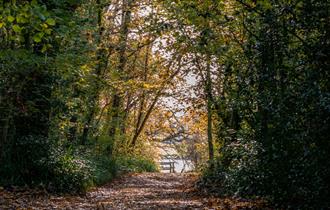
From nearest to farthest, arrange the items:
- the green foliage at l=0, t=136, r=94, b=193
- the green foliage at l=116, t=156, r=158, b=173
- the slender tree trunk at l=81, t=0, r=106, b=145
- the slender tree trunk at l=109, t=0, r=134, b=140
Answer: the green foliage at l=0, t=136, r=94, b=193 < the slender tree trunk at l=81, t=0, r=106, b=145 < the slender tree trunk at l=109, t=0, r=134, b=140 < the green foliage at l=116, t=156, r=158, b=173

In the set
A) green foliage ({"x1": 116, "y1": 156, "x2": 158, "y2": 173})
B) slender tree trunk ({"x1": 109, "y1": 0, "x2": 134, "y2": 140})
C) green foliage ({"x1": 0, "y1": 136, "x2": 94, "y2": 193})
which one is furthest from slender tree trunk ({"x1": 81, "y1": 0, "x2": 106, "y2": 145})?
green foliage ({"x1": 0, "y1": 136, "x2": 94, "y2": 193})

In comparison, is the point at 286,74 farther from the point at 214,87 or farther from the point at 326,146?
the point at 214,87

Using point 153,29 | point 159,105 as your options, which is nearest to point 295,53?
point 153,29

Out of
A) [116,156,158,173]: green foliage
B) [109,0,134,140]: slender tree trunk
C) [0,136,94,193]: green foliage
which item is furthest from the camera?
[116,156,158,173]: green foliage

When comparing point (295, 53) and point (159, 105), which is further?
point (159, 105)

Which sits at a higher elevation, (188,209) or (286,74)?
(286,74)

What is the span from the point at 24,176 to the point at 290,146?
284 inches

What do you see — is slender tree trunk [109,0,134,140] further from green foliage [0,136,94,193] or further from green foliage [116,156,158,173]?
green foliage [0,136,94,193]

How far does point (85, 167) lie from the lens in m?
12.9

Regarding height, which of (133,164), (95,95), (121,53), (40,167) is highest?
(121,53)

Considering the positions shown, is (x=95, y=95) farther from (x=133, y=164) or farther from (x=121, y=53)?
(x=133, y=164)

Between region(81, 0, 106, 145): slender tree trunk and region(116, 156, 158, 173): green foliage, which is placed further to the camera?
region(116, 156, 158, 173): green foliage

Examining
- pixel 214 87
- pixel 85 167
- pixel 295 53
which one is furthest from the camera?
pixel 214 87

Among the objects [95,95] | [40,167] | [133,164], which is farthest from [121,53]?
[40,167]
